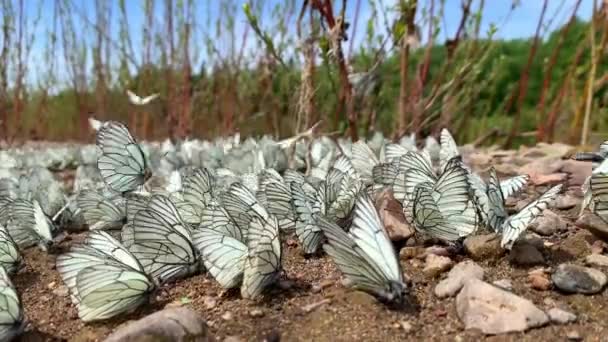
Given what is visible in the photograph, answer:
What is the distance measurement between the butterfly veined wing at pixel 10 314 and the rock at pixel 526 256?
1518 mm

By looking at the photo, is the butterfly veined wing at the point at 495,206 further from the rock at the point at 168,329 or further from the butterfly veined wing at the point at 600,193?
the rock at the point at 168,329

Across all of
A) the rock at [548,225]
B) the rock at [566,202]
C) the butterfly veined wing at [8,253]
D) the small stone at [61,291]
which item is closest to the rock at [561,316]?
the rock at [548,225]

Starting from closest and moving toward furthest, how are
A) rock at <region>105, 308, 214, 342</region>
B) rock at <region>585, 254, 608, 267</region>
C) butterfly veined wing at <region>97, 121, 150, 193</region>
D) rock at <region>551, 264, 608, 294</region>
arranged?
rock at <region>105, 308, 214, 342</region> → rock at <region>551, 264, 608, 294</region> → rock at <region>585, 254, 608, 267</region> → butterfly veined wing at <region>97, 121, 150, 193</region>

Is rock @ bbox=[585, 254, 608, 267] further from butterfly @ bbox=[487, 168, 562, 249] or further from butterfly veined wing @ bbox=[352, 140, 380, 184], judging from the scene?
butterfly veined wing @ bbox=[352, 140, 380, 184]

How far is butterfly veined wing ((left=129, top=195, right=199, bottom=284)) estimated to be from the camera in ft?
6.70

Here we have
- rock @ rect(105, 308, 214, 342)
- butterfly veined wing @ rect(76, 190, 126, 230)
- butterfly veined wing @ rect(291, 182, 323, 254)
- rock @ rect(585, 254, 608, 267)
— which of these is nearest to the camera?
rock @ rect(105, 308, 214, 342)

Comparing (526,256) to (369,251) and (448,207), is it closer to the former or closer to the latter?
(448,207)

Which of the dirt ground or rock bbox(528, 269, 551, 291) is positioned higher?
rock bbox(528, 269, 551, 291)

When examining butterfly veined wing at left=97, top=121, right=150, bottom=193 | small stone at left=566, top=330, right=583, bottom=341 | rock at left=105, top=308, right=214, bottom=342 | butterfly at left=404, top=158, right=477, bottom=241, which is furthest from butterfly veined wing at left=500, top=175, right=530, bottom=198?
butterfly veined wing at left=97, top=121, right=150, bottom=193

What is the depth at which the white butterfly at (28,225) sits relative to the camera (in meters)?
2.52

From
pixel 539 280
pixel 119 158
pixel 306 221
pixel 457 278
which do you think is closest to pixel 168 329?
pixel 306 221

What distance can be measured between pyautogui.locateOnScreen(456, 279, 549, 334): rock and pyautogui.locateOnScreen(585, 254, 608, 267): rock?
15.0 inches

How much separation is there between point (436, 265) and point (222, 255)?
0.69m

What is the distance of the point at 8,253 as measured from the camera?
2.20m
